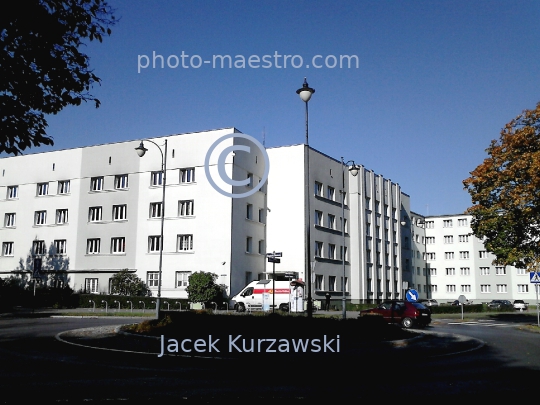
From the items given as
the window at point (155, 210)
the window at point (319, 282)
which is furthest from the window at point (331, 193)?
the window at point (155, 210)

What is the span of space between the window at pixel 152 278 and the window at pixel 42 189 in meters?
14.3

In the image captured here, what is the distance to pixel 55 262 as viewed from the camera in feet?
162

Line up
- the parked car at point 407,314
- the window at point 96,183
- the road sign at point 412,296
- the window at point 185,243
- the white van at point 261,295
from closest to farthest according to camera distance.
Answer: the road sign at point 412,296 < the parked car at point 407,314 < the white van at point 261,295 < the window at point 185,243 < the window at point 96,183

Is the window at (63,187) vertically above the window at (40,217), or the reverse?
the window at (63,187)

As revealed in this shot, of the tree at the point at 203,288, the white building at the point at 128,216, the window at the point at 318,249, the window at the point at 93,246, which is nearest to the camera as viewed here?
the tree at the point at 203,288

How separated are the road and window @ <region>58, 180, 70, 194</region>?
37.5m

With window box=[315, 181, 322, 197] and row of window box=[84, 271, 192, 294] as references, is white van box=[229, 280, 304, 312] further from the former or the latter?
window box=[315, 181, 322, 197]

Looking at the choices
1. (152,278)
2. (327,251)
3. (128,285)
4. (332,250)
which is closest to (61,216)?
(128,285)

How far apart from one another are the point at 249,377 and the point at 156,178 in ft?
123

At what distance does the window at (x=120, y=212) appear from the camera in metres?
47.6

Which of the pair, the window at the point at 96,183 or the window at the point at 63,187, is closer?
the window at the point at 96,183

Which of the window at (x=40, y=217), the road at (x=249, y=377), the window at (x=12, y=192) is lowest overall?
the road at (x=249, y=377)

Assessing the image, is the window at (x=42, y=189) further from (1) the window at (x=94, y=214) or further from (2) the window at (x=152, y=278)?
(2) the window at (x=152, y=278)

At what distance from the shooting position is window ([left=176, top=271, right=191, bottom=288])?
43869 mm
